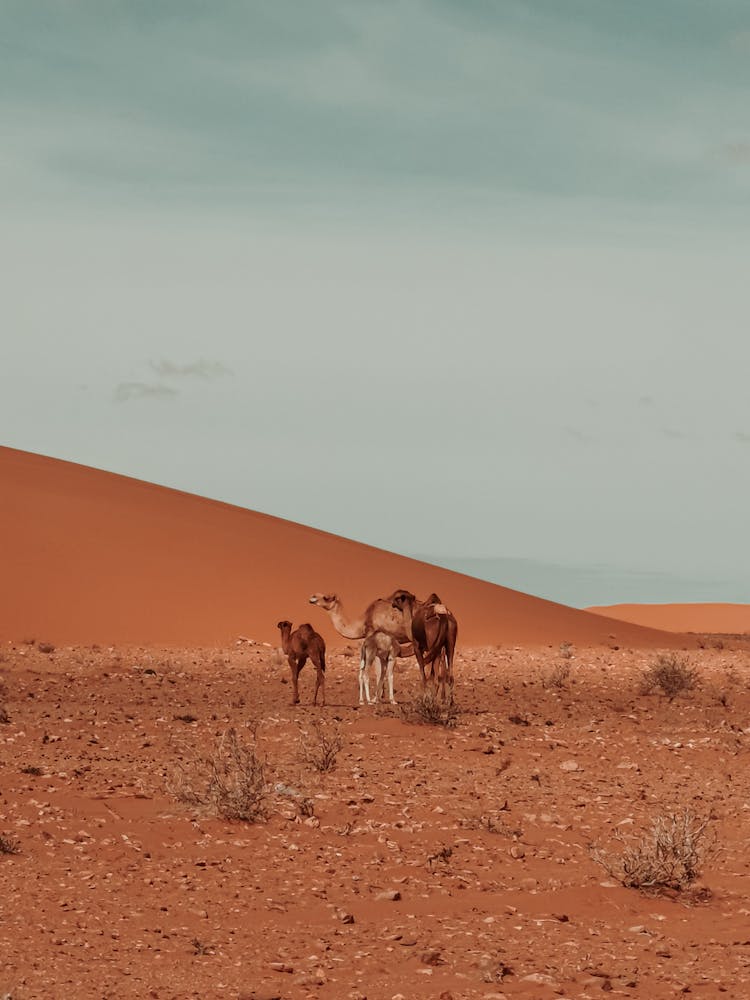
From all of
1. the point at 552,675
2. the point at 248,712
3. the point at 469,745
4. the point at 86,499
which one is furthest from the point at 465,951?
the point at 86,499

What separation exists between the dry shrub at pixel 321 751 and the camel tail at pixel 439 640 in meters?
3.65

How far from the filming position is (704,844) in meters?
11.4

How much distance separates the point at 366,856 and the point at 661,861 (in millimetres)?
2278

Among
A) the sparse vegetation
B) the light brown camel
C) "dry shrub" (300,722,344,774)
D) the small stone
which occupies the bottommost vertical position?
the sparse vegetation

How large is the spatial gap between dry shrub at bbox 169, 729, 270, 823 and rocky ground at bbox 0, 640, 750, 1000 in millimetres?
76

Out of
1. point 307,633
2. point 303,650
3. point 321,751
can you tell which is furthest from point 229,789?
point 307,633

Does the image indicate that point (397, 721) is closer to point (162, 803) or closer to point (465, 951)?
point (162, 803)

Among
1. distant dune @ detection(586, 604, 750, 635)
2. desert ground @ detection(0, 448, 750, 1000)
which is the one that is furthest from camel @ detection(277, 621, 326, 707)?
distant dune @ detection(586, 604, 750, 635)

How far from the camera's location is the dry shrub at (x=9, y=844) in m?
10.5

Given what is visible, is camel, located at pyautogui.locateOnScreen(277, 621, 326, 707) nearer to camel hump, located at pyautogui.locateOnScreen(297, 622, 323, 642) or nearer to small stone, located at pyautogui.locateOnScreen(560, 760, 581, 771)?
camel hump, located at pyautogui.locateOnScreen(297, 622, 323, 642)

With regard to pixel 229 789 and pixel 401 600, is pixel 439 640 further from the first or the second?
pixel 229 789

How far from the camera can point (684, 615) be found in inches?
4277

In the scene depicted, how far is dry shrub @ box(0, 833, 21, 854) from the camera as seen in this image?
10.5 m

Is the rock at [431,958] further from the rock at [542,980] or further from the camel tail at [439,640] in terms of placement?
the camel tail at [439,640]
